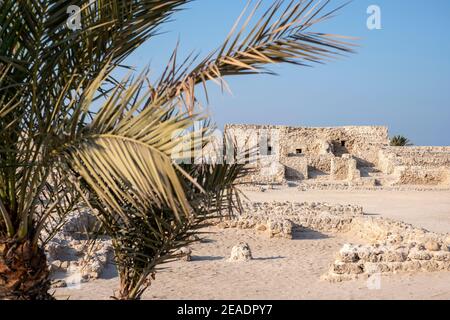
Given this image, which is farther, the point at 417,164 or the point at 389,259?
the point at 417,164

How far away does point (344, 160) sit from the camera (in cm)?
3098

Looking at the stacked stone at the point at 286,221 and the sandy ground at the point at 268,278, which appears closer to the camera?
the sandy ground at the point at 268,278

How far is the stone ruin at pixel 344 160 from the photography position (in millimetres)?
29406

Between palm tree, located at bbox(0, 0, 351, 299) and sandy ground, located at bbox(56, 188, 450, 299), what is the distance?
1404mm

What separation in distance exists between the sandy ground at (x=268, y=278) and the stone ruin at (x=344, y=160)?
453 inches

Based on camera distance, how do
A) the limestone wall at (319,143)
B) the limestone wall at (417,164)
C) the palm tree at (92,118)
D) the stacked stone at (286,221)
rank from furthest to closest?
the limestone wall at (319,143) < the limestone wall at (417,164) < the stacked stone at (286,221) < the palm tree at (92,118)

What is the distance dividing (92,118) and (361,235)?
11873mm

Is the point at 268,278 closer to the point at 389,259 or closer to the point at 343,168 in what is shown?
the point at 389,259

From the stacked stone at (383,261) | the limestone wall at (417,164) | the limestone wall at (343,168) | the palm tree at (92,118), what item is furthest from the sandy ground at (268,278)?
the limestone wall at (343,168)

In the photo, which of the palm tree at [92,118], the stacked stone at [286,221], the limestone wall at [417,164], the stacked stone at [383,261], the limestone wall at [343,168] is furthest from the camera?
the limestone wall at [343,168]

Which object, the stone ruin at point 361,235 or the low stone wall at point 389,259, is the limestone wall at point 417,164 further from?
the low stone wall at point 389,259

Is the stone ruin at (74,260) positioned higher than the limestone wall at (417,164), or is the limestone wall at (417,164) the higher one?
the stone ruin at (74,260)

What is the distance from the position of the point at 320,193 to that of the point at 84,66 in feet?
76.1

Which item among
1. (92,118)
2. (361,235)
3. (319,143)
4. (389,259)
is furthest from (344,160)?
(92,118)
